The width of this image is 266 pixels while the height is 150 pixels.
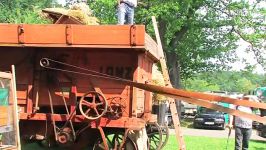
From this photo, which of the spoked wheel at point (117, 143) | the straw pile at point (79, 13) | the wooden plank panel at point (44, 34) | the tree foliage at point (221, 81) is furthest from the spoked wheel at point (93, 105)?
the tree foliage at point (221, 81)

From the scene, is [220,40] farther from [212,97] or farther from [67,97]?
[212,97]

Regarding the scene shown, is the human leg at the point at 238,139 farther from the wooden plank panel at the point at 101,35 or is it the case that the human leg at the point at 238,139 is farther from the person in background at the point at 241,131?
the wooden plank panel at the point at 101,35

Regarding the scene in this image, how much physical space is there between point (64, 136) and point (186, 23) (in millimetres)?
23126

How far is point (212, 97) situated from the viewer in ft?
13.4

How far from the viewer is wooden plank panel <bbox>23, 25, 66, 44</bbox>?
26.9 feet

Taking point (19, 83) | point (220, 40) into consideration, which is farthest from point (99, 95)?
point (220, 40)

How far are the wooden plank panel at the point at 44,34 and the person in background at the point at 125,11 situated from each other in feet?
6.72

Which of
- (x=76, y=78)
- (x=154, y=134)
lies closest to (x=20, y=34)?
(x=76, y=78)

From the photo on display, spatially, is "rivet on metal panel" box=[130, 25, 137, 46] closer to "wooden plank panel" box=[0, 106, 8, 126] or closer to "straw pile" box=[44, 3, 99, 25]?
"straw pile" box=[44, 3, 99, 25]

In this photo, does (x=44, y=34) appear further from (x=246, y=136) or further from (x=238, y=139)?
(x=246, y=136)

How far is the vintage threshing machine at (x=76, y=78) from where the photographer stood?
320 inches

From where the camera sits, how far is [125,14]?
1030cm

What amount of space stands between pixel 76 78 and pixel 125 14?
2315 millimetres

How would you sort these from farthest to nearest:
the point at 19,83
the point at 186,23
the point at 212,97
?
the point at 186,23, the point at 19,83, the point at 212,97
